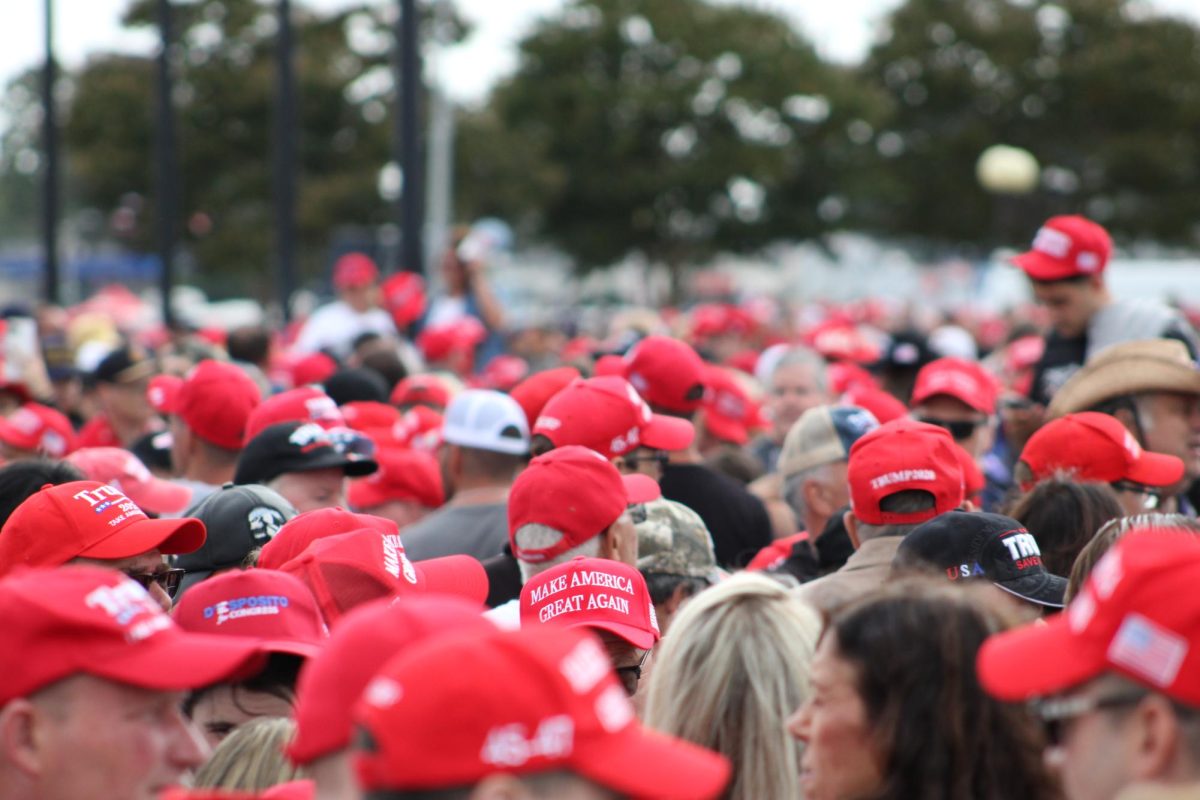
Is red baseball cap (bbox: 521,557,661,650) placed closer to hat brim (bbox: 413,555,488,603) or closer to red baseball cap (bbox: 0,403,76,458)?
hat brim (bbox: 413,555,488,603)

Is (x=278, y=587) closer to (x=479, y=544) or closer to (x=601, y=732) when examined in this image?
(x=601, y=732)

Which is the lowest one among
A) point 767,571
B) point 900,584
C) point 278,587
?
point 767,571

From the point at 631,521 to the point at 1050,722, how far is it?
2.43m

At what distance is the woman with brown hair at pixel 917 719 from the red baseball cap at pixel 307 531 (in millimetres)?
1808

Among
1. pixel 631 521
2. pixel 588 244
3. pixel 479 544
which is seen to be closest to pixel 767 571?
pixel 631 521

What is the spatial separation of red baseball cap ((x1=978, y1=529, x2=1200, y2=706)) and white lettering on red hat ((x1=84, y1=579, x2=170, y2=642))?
138 cm

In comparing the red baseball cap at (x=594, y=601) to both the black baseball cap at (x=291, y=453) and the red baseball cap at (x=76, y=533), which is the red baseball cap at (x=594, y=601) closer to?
the red baseball cap at (x=76, y=533)

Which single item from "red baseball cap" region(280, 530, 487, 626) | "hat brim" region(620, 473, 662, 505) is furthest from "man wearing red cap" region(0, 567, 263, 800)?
"hat brim" region(620, 473, 662, 505)

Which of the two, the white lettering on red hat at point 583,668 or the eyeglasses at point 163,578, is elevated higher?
the white lettering on red hat at point 583,668

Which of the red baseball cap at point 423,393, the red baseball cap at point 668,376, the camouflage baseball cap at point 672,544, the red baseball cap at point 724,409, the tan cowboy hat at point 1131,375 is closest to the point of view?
the camouflage baseball cap at point 672,544

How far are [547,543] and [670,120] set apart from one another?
46.6 meters

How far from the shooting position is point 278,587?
3684 mm

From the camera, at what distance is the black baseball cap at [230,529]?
500cm

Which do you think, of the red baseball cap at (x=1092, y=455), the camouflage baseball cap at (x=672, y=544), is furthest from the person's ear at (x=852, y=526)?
the red baseball cap at (x=1092, y=455)
